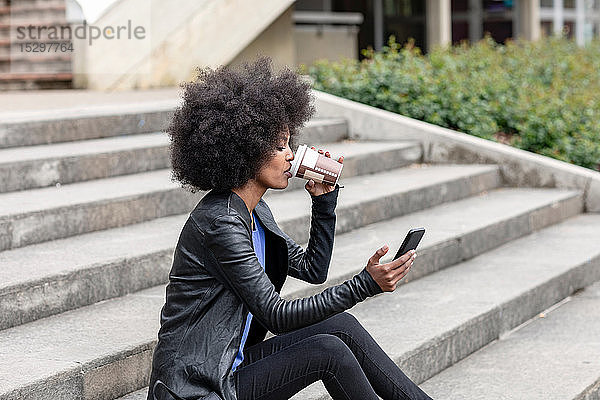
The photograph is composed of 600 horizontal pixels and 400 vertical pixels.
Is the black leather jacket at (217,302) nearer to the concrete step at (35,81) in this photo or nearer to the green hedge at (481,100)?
the green hedge at (481,100)

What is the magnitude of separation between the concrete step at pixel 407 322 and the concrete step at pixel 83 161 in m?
1.21

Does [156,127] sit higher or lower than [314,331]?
higher

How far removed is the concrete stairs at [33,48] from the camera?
352 inches

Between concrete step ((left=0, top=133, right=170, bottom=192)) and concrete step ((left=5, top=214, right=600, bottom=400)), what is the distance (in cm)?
121

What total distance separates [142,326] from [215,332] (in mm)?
896

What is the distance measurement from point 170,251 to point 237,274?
159 cm

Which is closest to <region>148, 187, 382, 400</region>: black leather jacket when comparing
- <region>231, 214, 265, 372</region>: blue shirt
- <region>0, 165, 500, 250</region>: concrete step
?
<region>231, 214, 265, 372</region>: blue shirt

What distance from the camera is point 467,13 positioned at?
743 inches

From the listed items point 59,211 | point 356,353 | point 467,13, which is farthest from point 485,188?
point 467,13

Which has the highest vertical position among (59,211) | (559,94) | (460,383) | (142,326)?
(559,94)

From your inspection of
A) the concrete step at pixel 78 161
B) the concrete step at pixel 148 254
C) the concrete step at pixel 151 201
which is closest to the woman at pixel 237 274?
the concrete step at pixel 148 254

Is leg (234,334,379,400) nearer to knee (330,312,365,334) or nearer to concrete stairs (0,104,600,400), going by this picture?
knee (330,312,365,334)

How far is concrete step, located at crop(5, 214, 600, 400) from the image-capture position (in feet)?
10.4

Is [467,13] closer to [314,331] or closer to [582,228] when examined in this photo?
[582,228]
